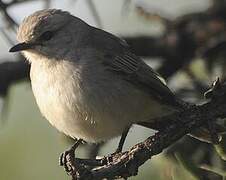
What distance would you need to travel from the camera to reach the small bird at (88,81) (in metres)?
4.32

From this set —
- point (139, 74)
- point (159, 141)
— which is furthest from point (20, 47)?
point (159, 141)

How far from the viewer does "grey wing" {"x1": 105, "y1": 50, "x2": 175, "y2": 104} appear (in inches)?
176

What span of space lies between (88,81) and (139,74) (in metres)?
0.47

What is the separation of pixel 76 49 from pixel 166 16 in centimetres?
69

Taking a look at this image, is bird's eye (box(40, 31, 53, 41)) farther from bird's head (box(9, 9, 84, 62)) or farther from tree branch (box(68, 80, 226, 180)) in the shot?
tree branch (box(68, 80, 226, 180))

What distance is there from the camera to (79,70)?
4.43m

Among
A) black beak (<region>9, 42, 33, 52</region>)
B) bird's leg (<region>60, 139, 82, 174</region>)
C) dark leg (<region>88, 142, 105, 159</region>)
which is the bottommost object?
dark leg (<region>88, 142, 105, 159</region>)

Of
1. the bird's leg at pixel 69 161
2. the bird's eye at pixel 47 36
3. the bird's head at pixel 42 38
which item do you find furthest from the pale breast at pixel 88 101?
the bird's leg at pixel 69 161

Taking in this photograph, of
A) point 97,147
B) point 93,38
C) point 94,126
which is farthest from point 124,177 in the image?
point 93,38

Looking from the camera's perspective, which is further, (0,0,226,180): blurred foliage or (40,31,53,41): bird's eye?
(40,31,53,41): bird's eye

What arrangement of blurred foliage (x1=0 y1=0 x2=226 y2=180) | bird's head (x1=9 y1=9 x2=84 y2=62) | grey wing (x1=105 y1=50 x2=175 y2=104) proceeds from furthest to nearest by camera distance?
bird's head (x1=9 y1=9 x2=84 y2=62)
grey wing (x1=105 y1=50 x2=175 y2=104)
blurred foliage (x1=0 y1=0 x2=226 y2=180)

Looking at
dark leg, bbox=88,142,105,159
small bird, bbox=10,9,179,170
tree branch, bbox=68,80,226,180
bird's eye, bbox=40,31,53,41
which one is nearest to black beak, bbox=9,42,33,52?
small bird, bbox=10,9,179,170

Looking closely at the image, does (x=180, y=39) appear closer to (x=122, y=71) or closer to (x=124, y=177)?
(x=122, y=71)

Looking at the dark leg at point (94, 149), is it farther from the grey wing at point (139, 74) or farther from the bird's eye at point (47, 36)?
the bird's eye at point (47, 36)
